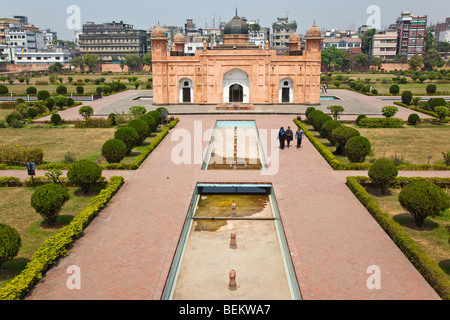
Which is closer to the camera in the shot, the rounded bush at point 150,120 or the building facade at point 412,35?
the rounded bush at point 150,120

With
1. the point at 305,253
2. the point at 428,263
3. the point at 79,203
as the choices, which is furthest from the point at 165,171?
the point at 428,263

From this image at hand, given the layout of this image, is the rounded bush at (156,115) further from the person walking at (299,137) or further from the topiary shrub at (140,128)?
the person walking at (299,137)

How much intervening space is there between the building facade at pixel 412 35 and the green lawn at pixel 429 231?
8998 cm

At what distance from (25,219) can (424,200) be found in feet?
37.2

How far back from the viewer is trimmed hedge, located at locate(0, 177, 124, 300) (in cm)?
848

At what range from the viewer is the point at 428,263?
9539 millimetres

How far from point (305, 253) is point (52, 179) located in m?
10.1

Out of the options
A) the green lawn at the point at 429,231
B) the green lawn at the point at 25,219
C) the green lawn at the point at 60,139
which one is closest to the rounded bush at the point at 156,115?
the green lawn at the point at 60,139

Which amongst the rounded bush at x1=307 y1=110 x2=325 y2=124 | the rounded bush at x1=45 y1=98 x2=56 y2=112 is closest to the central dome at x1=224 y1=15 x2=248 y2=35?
the rounded bush at x1=307 y1=110 x2=325 y2=124

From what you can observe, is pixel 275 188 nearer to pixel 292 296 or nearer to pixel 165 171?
pixel 165 171

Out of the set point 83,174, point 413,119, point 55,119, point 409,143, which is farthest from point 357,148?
point 55,119

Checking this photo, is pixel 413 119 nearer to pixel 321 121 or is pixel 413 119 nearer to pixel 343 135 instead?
pixel 321 121

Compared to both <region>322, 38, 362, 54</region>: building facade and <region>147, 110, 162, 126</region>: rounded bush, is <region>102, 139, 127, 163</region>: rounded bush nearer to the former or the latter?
<region>147, 110, 162, 126</region>: rounded bush

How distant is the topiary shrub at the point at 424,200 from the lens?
38.5 ft
